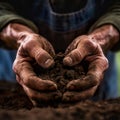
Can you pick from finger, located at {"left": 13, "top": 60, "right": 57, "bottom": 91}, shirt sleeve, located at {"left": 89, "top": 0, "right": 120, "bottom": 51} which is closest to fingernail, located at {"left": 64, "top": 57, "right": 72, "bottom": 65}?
finger, located at {"left": 13, "top": 60, "right": 57, "bottom": 91}

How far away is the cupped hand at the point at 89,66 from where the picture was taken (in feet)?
3.79

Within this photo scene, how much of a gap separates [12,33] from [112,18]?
0.49 meters

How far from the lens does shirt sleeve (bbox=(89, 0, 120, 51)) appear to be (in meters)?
1.76

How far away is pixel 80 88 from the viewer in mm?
1162

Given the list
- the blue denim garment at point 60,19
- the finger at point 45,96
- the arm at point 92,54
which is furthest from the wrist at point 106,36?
the finger at point 45,96

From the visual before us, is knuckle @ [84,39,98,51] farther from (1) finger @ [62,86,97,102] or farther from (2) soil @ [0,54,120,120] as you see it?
(1) finger @ [62,86,97,102]

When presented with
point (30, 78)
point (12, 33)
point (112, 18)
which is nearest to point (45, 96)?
point (30, 78)

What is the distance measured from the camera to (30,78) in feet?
3.90

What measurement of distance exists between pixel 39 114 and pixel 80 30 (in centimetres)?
114

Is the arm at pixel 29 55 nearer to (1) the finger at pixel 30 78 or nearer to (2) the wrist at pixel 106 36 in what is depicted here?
(1) the finger at pixel 30 78

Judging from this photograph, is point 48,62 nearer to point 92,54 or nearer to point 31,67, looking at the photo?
point 31,67

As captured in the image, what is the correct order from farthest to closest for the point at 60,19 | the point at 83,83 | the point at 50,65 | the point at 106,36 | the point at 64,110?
1. the point at 60,19
2. the point at 106,36
3. the point at 50,65
4. the point at 83,83
5. the point at 64,110

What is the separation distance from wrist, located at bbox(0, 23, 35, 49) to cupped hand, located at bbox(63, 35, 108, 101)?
379 mm

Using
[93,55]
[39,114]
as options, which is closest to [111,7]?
[93,55]
